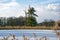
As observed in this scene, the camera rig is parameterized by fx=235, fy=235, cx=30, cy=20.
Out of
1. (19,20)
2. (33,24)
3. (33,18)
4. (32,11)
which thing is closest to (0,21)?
(19,20)

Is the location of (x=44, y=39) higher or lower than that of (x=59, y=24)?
Result: lower

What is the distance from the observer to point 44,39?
13.7 ft

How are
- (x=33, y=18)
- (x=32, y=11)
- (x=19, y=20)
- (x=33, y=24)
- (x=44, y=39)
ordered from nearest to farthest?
(x=44, y=39) → (x=19, y=20) → (x=33, y=24) → (x=33, y=18) → (x=32, y=11)

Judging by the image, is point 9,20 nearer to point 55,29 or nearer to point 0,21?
point 0,21

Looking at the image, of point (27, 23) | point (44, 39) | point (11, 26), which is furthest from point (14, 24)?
point (44, 39)

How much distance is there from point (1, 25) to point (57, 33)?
24833 mm

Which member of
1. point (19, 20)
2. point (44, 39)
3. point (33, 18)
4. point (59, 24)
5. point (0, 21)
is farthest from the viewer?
point (33, 18)

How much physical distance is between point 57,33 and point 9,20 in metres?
25.0

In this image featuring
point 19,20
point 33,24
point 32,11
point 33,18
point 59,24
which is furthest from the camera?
point 32,11

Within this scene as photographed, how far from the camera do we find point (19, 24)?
1164 inches

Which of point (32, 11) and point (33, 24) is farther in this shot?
point (32, 11)

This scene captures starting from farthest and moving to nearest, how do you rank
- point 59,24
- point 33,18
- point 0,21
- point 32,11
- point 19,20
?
point 32,11
point 33,18
point 19,20
point 0,21
point 59,24

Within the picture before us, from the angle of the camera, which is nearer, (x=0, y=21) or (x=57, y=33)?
(x=57, y=33)

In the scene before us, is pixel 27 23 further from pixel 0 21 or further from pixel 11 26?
pixel 0 21
